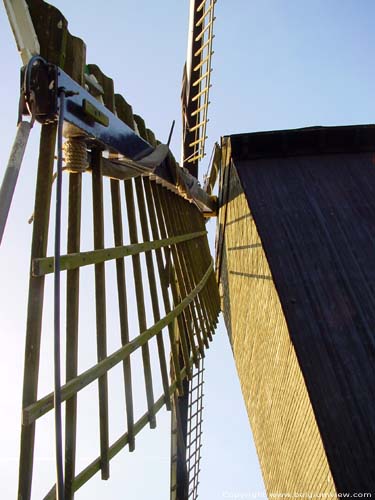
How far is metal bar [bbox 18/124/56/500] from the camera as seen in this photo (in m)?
1.96

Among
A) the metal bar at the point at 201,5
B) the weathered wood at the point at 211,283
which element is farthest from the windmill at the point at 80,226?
the metal bar at the point at 201,5

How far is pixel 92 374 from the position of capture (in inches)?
97.7

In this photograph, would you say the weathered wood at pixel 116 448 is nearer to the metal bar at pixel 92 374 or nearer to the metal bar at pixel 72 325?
the metal bar at pixel 72 325

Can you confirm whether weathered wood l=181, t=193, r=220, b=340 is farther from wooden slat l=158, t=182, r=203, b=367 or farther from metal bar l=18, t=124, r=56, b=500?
metal bar l=18, t=124, r=56, b=500

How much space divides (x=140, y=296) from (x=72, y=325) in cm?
108

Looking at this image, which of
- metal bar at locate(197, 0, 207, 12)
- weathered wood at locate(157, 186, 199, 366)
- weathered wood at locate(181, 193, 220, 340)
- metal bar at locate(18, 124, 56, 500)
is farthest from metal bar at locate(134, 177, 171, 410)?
metal bar at locate(197, 0, 207, 12)

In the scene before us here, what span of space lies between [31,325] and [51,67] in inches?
65.6

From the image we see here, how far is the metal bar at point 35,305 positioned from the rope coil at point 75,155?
1.10 ft

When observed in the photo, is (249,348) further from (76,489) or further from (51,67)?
(51,67)

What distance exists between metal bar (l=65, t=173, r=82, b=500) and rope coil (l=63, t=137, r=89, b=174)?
0.06 metres

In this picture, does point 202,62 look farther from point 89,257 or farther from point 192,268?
point 89,257

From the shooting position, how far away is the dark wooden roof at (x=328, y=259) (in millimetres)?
3818

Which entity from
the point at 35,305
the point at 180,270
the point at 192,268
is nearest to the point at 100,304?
the point at 35,305

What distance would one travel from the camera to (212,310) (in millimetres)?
6844
